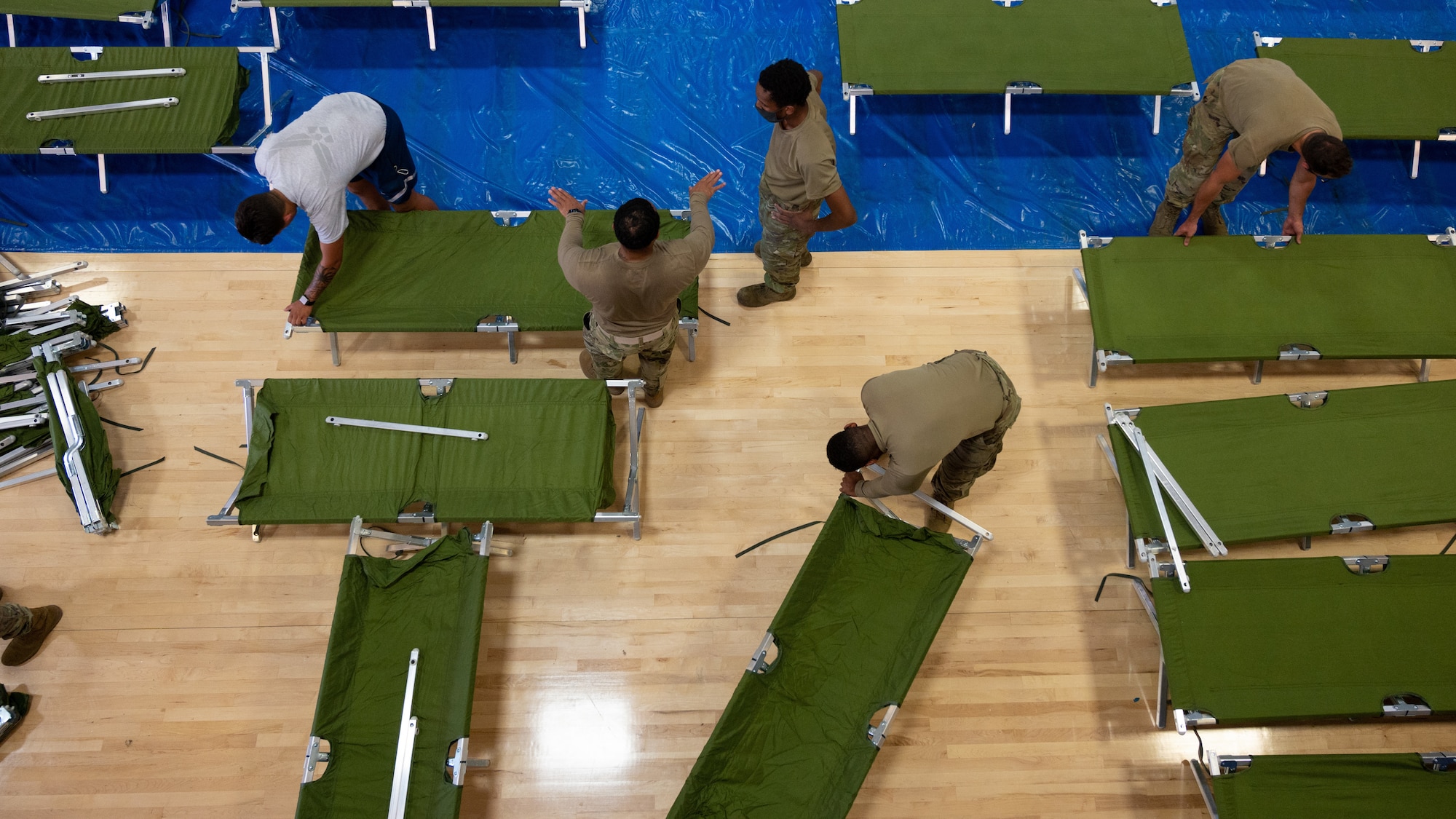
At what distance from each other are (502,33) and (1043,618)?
12.5 feet

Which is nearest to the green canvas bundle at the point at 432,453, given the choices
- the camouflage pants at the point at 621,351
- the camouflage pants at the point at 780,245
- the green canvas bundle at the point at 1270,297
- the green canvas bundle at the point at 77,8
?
the camouflage pants at the point at 621,351

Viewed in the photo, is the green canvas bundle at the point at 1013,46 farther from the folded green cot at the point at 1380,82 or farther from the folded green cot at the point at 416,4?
the folded green cot at the point at 416,4

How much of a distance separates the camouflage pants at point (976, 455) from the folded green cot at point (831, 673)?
255mm

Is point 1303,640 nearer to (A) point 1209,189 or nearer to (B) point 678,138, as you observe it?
(A) point 1209,189

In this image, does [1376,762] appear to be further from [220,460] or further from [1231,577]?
[220,460]

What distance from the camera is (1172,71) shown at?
4.19 m

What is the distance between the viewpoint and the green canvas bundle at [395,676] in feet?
9.30

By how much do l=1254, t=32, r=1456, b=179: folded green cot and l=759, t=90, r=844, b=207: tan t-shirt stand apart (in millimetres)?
2577

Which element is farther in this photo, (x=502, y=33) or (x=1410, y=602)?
(x=502, y=33)

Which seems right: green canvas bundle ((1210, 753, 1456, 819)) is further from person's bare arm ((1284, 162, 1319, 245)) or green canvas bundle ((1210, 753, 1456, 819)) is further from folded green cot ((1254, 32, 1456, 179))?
folded green cot ((1254, 32, 1456, 179))

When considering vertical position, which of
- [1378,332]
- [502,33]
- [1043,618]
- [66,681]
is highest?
[502,33]

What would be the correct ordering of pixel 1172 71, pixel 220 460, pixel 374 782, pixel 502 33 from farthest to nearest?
pixel 502 33
pixel 1172 71
pixel 220 460
pixel 374 782

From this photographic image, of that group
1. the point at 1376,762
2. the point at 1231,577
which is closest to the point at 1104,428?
the point at 1231,577

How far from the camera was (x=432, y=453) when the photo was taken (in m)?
3.37
